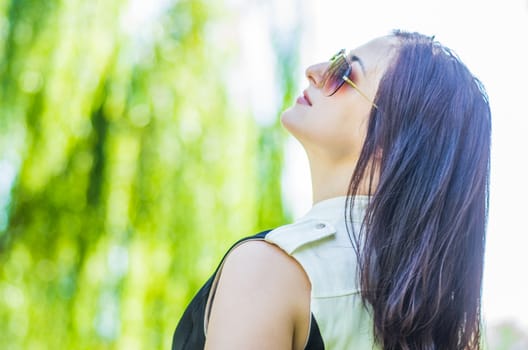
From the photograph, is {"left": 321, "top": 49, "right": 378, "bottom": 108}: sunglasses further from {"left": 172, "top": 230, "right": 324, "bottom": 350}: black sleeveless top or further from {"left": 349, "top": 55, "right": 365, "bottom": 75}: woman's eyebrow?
{"left": 172, "top": 230, "right": 324, "bottom": 350}: black sleeveless top

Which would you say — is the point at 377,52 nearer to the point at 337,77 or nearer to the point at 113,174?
the point at 337,77

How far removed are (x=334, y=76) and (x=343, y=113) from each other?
7cm

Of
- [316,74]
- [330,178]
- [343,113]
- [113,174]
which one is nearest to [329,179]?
[330,178]

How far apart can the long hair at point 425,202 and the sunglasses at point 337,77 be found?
0.08 m

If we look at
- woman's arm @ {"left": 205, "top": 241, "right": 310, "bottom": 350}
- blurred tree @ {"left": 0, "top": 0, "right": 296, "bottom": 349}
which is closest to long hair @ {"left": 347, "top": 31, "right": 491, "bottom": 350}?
woman's arm @ {"left": 205, "top": 241, "right": 310, "bottom": 350}

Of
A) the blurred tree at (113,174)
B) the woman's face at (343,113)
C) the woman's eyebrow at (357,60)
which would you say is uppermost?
the woman's eyebrow at (357,60)

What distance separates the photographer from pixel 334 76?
1.37 metres

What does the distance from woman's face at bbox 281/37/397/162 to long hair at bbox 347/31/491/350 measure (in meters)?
0.04

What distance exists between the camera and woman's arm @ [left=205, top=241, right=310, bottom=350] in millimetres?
1016

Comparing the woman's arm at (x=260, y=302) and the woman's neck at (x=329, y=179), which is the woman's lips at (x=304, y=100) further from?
the woman's arm at (x=260, y=302)

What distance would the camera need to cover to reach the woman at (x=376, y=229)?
1056 millimetres

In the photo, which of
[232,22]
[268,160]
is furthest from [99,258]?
[232,22]

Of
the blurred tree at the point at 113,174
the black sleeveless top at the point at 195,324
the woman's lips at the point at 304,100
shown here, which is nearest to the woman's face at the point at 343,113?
the woman's lips at the point at 304,100

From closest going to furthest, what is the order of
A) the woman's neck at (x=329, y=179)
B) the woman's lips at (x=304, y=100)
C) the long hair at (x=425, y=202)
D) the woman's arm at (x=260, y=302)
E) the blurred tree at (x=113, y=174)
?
the woman's arm at (x=260, y=302)
the long hair at (x=425, y=202)
the woman's neck at (x=329, y=179)
the woman's lips at (x=304, y=100)
the blurred tree at (x=113, y=174)
